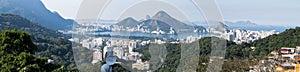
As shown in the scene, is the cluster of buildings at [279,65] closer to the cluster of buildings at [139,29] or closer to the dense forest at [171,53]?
the dense forest at [171,53]

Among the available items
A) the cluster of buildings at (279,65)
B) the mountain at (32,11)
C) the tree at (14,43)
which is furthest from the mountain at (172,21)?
the mountain at (32,11)

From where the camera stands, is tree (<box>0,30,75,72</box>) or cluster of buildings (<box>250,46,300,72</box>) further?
cluster of buildings (<box>250,46,300,72</box>)

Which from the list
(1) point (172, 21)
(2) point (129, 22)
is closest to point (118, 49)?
(2) point (129, 22)

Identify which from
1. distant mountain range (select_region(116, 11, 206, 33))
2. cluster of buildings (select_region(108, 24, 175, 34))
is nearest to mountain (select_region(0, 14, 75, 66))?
cluster of buildings (select_region(108, 24, 175, 34))

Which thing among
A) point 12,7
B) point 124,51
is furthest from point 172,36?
point 12,7

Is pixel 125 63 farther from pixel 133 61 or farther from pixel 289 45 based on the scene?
pixel 289 45

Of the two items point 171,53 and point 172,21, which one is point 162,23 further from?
point 171,53

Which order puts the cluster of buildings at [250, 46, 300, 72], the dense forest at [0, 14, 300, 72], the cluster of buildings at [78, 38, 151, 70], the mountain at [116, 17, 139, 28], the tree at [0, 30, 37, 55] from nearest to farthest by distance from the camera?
1. the cluster of buildings at [78, 38, 151, 70]
2. the mountain at [116, 17, 139, 28]
3. the dense forest at [0, 14, 300, 72]
4. the tree at [0, 30, 37, 55]
5. the cluster of buildings at [250, 46, 300, 72]

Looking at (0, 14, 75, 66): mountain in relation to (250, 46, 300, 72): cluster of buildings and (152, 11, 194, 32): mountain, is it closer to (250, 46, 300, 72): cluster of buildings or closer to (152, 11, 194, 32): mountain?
(250, 46, 300, 72): cluster of buildings
